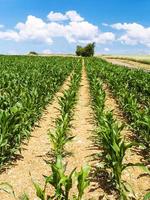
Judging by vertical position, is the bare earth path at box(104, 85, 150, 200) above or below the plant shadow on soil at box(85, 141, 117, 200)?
below

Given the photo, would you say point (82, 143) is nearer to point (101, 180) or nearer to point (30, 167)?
point (30, 167)

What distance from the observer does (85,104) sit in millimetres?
14219

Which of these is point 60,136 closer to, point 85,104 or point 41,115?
point 41,115

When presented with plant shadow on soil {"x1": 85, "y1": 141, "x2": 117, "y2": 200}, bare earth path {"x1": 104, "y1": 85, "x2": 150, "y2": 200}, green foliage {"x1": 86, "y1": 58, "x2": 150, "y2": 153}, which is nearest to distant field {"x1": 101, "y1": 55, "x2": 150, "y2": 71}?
green foliage {"x1": 86, "y1": 58, "x2": 150, "y2": 153}

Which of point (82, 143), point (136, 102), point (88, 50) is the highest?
point (136, 102)

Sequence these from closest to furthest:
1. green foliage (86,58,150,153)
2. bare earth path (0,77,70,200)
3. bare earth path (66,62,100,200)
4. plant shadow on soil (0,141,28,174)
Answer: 1. bare earth path (0,77,70,200)
2. plant shadow on soil (0,141,28,174)
3. bare earth path (66,62,100,200)
4. green foliage (86,58,150,153)

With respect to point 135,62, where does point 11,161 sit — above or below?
above

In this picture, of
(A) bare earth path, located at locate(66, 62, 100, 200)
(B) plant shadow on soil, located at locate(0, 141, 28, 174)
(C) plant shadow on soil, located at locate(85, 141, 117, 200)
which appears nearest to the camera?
(C) plant shadow on soil, located at locate(85, 141, 117, 200)

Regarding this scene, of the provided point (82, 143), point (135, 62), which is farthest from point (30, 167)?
point (135, 62)

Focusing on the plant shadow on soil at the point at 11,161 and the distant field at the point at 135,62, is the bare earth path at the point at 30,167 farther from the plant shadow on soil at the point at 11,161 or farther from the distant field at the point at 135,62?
the distant field at the point at 135,62

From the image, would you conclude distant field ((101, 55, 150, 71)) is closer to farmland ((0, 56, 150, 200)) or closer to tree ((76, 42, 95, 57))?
tree ((76, 42, 95, 57))

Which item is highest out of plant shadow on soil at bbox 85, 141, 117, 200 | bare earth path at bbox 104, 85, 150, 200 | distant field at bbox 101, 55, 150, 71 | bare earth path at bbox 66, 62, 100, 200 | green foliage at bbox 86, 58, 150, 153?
green foliage at bbox 86, 58, 150, 153

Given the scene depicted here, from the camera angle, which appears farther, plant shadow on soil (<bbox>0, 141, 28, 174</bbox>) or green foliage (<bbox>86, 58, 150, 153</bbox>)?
green foliage (<bbox>86, 58, 150, 153</bbox>)

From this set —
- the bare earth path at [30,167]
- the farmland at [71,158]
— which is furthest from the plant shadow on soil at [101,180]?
the bare earth path at [30,167]
